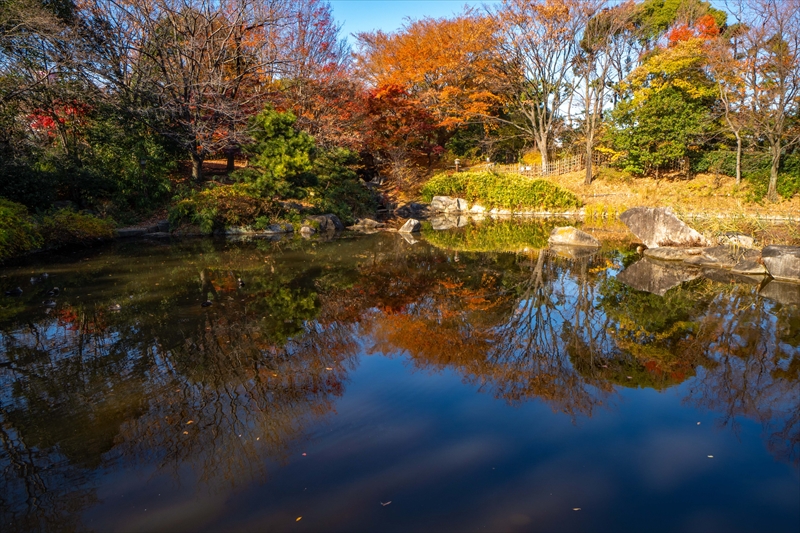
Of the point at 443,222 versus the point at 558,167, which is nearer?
the point at 443,222

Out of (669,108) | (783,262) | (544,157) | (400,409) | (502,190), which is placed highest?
(669,108)

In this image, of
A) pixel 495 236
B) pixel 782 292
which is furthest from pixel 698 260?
pixel 495 236

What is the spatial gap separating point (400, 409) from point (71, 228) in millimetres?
12830

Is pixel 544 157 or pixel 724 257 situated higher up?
pixel 544 157

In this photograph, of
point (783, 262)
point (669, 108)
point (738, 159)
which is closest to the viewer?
point (783, 262)

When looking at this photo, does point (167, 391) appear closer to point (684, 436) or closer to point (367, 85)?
point (684, 436)

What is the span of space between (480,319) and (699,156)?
761 inches

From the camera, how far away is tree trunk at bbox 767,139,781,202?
666 inches

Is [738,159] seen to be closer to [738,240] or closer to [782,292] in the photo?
[738,240]

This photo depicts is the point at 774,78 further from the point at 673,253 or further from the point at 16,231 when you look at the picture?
the point at 16,231

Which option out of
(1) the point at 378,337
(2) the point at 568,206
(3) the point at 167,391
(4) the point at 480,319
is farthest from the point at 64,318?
(2) the point at 568,206

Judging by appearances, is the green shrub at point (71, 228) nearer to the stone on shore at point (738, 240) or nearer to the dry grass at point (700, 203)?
the dry grass at point (700, 203)

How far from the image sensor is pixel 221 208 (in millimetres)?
16703

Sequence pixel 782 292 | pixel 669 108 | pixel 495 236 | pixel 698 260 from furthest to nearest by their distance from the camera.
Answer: pixel 669 108
pixel 495 236
pixel 698 260
pixel 782 292
